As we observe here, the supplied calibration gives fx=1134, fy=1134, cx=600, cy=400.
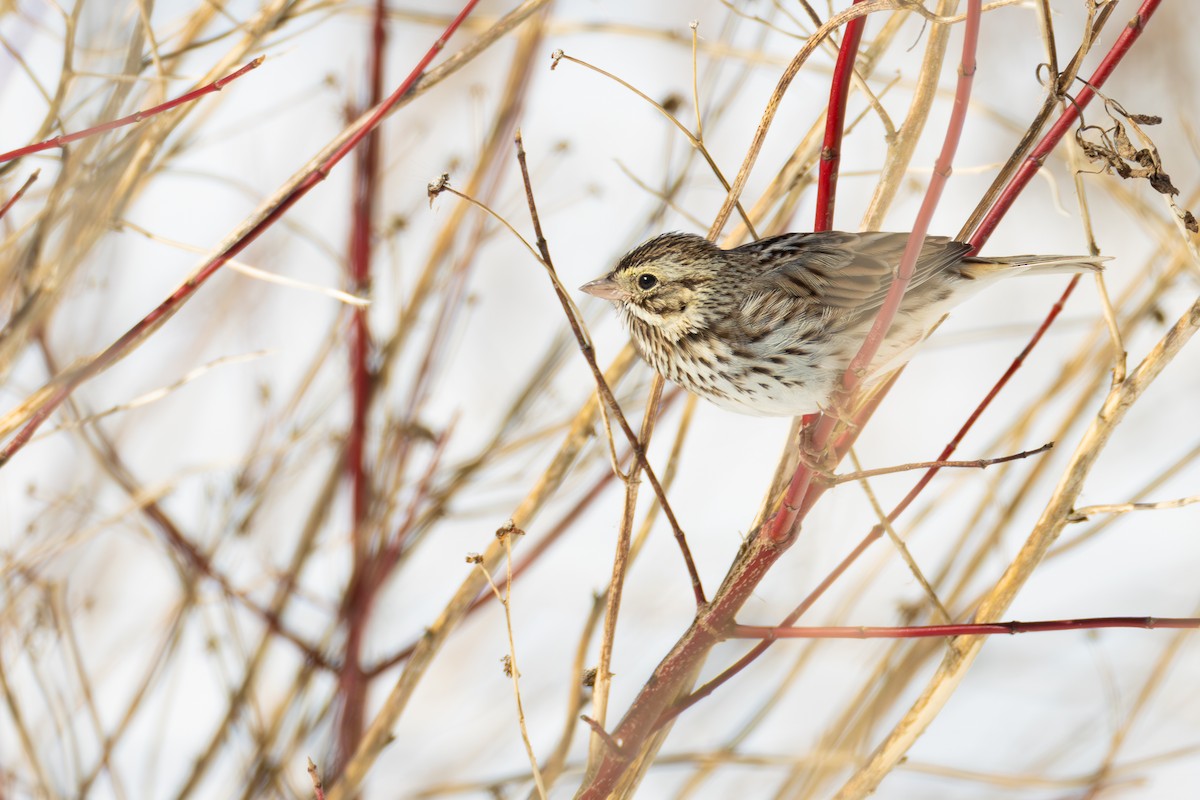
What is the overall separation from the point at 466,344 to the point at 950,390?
8.99 feet

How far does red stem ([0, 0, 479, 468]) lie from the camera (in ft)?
5.06

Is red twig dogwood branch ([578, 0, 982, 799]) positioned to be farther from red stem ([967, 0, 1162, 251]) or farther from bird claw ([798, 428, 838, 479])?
red stem ([967, 0, 1162, 251])

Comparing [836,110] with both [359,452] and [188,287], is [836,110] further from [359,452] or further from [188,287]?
[359,452]

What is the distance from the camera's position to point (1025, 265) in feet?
6.94

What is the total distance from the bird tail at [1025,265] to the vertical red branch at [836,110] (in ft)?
1.77

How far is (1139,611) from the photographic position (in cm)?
512

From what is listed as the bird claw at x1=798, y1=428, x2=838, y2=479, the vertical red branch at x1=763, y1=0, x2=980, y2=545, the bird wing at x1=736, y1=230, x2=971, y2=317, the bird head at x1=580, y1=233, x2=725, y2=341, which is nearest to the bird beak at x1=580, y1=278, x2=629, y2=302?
the bird head at x1=580, y1=233, x2=725, y2=341

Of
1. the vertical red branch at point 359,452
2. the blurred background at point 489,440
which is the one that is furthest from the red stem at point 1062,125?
the vertical red branch at point 359,452

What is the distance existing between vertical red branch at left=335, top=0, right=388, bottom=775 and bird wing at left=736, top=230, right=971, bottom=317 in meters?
0.95

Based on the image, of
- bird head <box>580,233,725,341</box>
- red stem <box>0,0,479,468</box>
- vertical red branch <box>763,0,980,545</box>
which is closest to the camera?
vertical red branch <box>763,0,980,545</box>

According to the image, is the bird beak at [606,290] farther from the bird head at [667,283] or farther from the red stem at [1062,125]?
the red stem at [1062,125]

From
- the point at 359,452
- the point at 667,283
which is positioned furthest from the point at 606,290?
the point at 359,452

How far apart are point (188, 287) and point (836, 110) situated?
0.95 metres

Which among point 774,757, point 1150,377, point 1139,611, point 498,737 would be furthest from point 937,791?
point 1150,377
